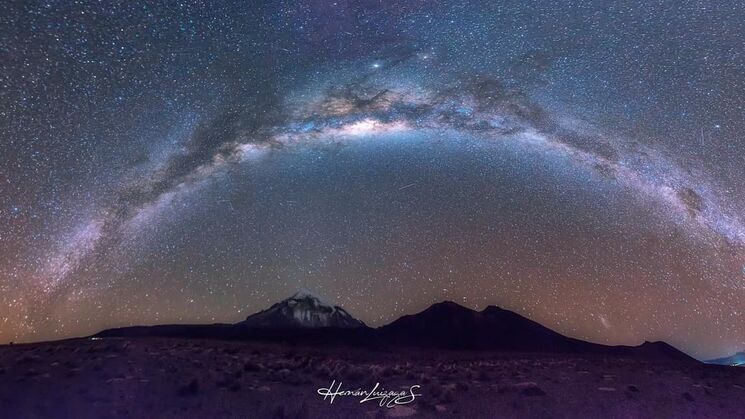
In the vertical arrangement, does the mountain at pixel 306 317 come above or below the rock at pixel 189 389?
above

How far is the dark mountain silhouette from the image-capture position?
42.6m

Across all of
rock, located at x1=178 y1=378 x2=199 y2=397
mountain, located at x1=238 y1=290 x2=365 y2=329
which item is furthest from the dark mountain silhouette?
rock, located at x1=178 y1=378 x2=199 y2=397

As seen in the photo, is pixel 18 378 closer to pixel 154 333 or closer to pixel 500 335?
pixel 154 333

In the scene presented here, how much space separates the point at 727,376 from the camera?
16.9m

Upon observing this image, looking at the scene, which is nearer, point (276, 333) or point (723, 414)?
point (723, 414)

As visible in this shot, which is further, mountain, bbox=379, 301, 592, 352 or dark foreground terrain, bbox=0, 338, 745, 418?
mountain, bbox=379, 301, 592, 352

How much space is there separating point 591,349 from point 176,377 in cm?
5286

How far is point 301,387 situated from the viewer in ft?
38.7

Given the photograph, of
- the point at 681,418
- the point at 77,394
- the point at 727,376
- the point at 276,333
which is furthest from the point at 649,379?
the point at 276,333

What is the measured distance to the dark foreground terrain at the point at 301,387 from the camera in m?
9.80

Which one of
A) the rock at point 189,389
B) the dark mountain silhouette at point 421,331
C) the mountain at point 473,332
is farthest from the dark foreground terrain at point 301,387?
the mountain at point 473,332

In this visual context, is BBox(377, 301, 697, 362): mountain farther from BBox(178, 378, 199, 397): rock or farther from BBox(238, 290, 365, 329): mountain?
BBox(178, 378, 199, 397): rock
